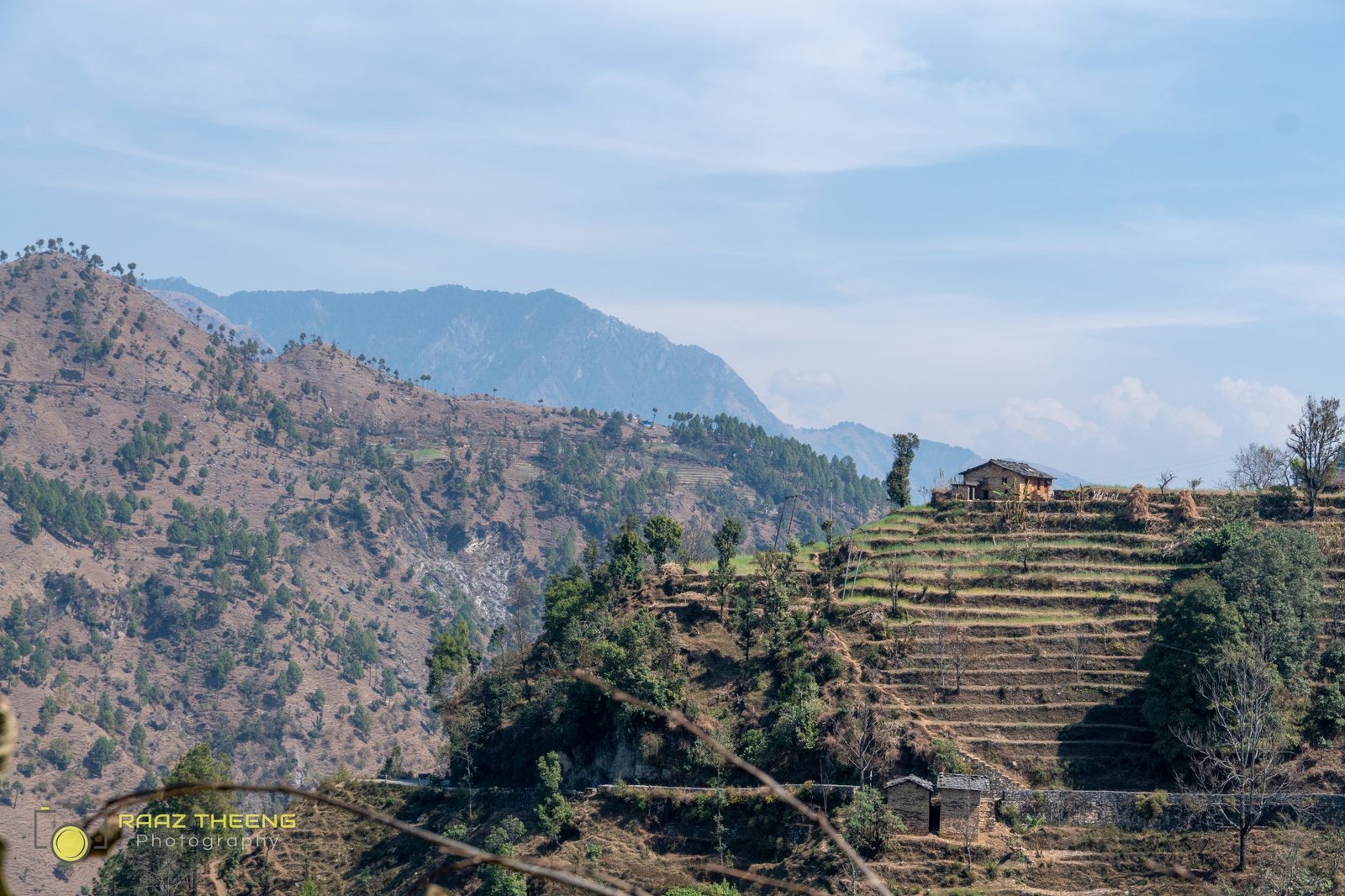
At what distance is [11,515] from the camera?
188125 millimetres

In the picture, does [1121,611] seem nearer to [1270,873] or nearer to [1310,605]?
[1310,605]

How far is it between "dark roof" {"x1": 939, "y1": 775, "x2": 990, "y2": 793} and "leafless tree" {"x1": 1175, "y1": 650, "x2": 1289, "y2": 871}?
24.5 feet

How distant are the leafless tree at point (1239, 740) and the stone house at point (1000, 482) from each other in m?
21.8

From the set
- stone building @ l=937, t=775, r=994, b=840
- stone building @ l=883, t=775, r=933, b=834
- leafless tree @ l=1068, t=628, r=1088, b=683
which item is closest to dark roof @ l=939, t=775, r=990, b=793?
stone building @ l=937, t=775, r=994, b=840

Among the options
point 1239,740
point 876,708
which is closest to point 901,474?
point 876,708

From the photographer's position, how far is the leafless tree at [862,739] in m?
50.4

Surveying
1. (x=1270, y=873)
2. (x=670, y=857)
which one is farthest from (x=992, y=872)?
(x=670, y=857)

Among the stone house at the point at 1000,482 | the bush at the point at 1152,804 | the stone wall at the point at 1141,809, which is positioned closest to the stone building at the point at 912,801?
the stone wall at the point at 1141,809

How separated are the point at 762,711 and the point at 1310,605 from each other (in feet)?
75.1

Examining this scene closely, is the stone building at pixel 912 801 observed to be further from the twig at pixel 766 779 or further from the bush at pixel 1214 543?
the twig at pixel 766 779

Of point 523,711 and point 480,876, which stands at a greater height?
point 523,711

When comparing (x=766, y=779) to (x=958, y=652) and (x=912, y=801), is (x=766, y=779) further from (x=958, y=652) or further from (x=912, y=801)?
(x=958, y=652)

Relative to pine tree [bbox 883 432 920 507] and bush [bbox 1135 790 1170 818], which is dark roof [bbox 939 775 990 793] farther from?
pine tree [bbox 883 432 920 507]

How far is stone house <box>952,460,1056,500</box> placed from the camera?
69500 millimetres
